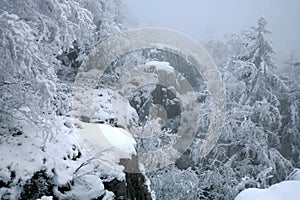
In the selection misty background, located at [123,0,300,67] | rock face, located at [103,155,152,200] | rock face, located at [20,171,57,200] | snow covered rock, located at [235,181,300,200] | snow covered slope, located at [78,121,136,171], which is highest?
misty background, located at [123,0,300,67]

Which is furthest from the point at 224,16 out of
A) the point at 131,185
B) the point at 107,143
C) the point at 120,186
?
the point at 120,186

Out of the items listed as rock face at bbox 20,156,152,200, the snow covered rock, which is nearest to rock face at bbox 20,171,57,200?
rock face at bbox 20,156,152,200

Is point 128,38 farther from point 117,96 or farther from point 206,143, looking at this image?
point 206,143

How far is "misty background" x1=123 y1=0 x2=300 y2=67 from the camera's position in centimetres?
8457

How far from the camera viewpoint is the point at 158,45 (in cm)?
2436

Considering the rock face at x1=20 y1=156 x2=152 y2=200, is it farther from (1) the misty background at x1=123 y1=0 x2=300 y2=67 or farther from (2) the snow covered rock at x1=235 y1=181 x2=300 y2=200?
(1) the misty background at x1=123 y1=0 x2=300 y2=67

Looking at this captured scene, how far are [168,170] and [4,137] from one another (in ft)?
28.7

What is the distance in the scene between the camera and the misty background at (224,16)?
8457cm

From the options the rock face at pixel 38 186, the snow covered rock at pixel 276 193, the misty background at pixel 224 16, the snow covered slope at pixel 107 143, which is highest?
the misty background at pixel 224 16

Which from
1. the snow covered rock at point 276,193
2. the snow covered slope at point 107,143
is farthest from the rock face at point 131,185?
the snow covered rock at point 276,193

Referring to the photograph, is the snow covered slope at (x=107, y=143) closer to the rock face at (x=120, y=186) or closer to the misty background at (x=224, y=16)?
the rock face at (x=120, y=186)

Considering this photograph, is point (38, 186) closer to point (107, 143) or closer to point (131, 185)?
point (107, 143)

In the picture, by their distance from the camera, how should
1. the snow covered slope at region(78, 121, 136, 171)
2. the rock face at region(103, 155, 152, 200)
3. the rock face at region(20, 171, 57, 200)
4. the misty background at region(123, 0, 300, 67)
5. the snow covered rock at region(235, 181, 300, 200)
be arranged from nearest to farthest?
the snow covered rock at region(235, 181, 300, 200) < the rock face at region(20, 171, 57, 200) < the rock face at region(103, 155, 152, 200) < the snow covered slope at region(78, 121, 136, 171) < the misty background at region(123, 0, 300, 67)

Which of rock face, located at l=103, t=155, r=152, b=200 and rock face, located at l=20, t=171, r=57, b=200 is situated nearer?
rock face, located at l=20, t=171, r=57, b=200
